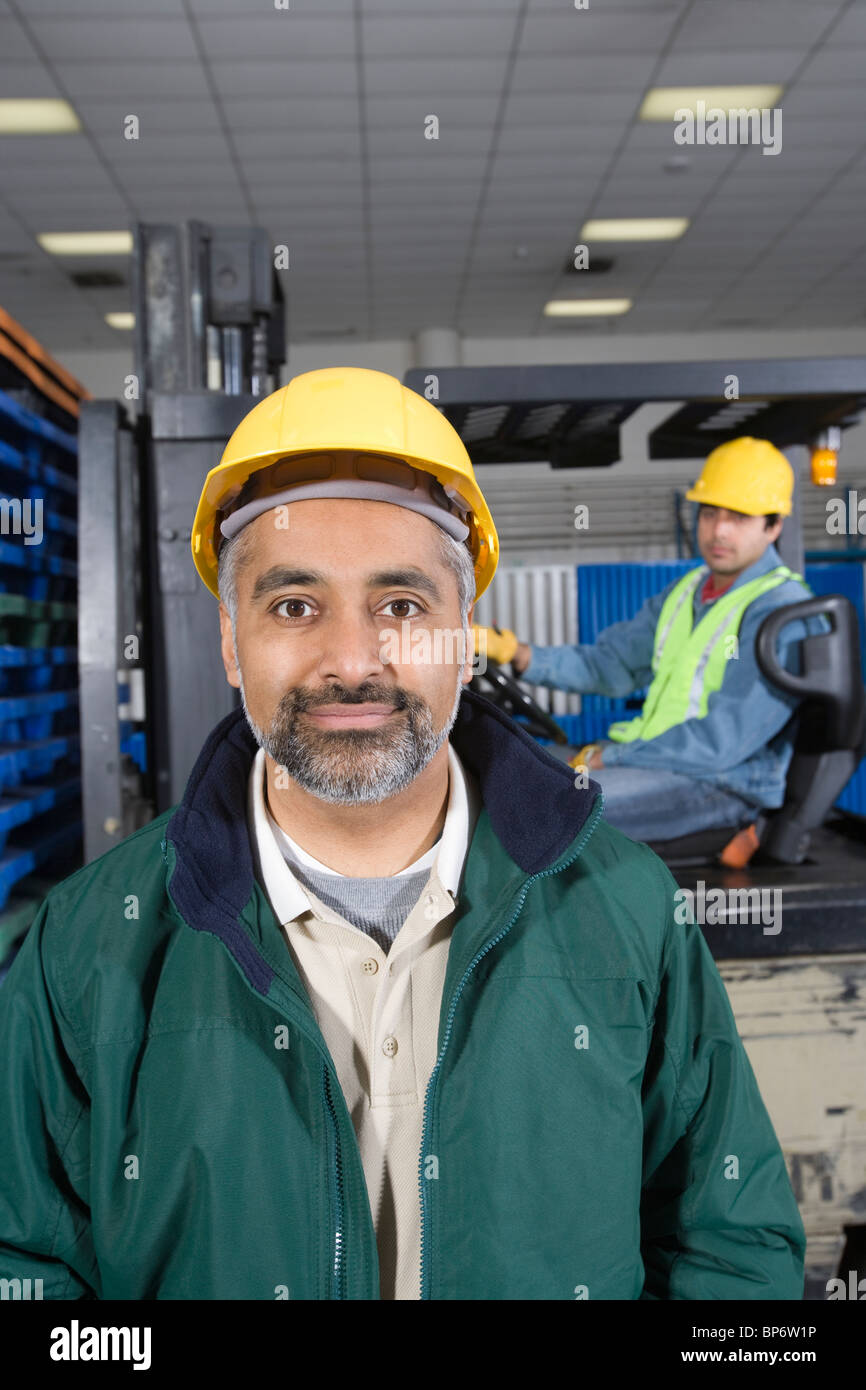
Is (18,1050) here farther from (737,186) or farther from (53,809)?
(737,186)

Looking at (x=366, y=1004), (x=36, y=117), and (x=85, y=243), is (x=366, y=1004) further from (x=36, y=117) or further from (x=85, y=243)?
(x=85, y=243)

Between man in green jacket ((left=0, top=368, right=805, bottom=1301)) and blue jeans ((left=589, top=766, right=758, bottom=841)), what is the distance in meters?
1.77

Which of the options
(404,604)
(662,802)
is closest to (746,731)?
(662,802)

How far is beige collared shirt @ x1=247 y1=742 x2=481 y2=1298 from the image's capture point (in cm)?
126

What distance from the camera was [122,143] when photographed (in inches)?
288

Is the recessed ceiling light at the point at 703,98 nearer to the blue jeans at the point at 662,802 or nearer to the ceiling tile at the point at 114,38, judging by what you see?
the ceiling tile at the point at 114,38

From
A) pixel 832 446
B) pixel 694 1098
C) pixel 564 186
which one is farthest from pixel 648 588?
pixel 694 1098

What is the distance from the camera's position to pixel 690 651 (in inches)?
134

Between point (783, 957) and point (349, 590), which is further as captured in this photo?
point (783, 957)

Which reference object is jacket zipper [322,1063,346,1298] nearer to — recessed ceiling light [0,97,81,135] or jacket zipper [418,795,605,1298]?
jacket zipper [418,795,605,1298]

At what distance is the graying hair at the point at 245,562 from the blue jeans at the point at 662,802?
1.83 m

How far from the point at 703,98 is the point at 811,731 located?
5.63 meters

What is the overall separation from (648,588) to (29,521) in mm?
6309

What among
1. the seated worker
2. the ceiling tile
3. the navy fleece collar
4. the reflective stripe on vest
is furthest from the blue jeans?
the ceiling tile
